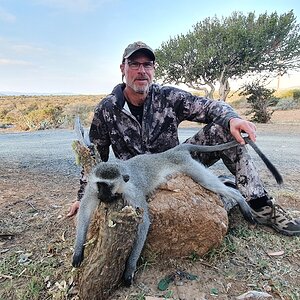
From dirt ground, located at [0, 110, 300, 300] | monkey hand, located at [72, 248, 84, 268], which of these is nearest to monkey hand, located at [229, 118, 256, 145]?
dirt ground, located at [0, 110, 300, 300]

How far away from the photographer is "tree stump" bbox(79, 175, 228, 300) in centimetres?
235

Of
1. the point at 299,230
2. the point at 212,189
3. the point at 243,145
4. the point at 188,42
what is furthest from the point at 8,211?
the point at 188,42

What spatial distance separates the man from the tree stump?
24.0 inches

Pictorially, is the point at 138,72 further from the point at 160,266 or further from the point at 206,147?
the point at 160,266

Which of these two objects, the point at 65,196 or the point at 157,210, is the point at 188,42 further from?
the point at 157,210

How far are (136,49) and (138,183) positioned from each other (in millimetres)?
1553

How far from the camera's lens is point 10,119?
90.0 ft

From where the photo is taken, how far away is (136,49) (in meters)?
3.78

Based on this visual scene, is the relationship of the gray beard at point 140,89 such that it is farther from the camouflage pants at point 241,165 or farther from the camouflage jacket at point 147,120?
the camouflage pants at point 241,165

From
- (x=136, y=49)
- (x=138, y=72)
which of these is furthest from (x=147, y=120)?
(x=136, y=49)

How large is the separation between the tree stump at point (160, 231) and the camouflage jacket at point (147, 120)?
2.76 ft

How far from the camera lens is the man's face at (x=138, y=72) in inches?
151

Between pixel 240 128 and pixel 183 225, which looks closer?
pixel 183 225

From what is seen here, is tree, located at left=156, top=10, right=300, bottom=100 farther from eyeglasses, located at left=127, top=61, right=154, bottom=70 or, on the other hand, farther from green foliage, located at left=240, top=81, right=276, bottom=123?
eyeglasses, located at left=127, top=61, right=154, bottom=70
